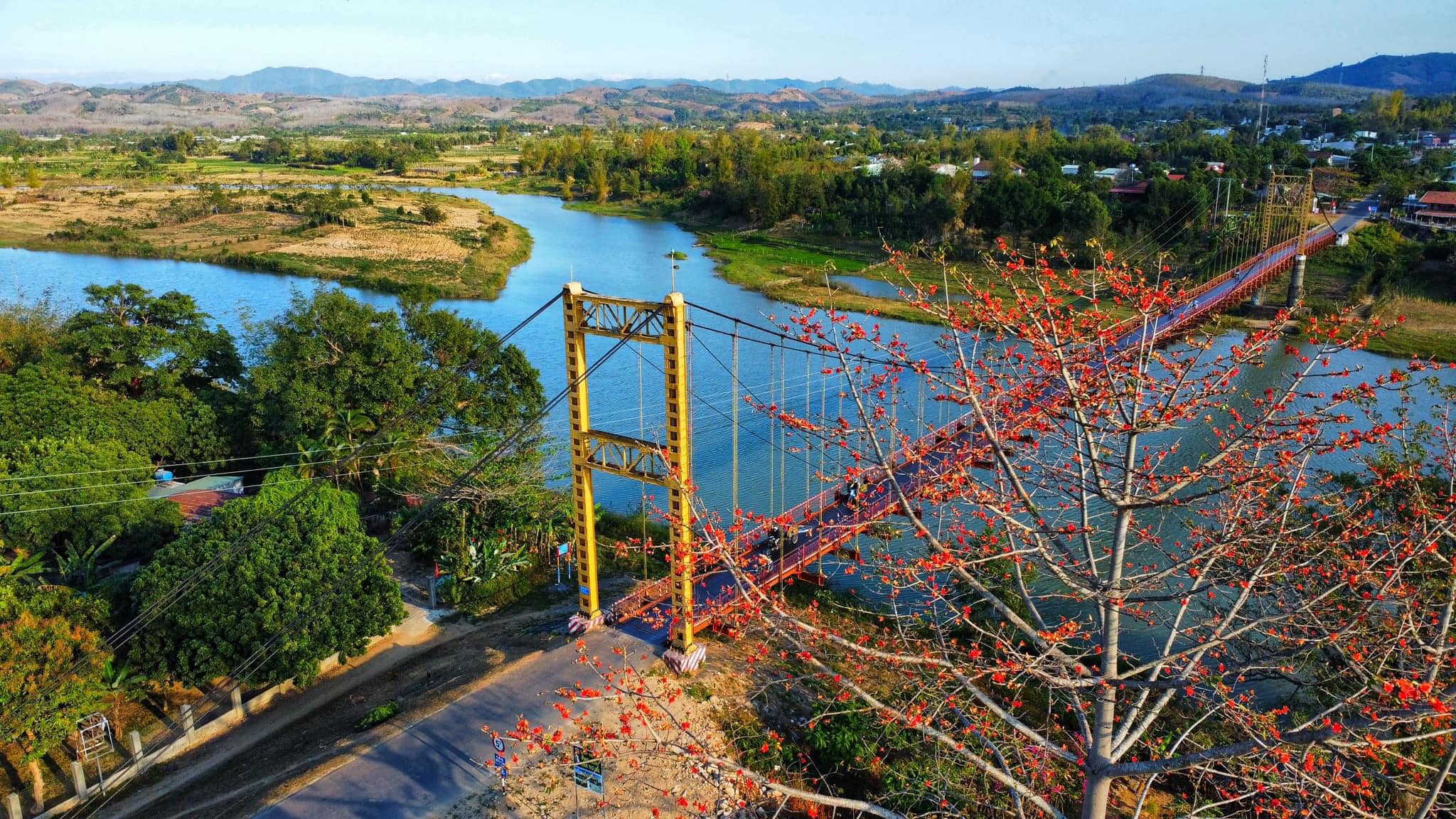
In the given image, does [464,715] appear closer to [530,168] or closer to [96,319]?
[96,319]

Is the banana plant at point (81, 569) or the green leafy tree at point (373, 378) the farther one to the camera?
the green leafy tree at point (373, 378)

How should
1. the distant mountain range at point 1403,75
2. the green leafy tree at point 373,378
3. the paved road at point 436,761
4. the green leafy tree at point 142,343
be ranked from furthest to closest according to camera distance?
the distant mountain range at point 1403,75 → the green leafy tree at point 142,343 → the green leafy tree at point 373,378 → the paved road at point 436,761

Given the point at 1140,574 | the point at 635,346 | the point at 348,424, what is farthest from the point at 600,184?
the point at 1140,574

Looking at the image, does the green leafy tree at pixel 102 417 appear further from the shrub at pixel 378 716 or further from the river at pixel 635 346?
the shrub at pixel 378 716

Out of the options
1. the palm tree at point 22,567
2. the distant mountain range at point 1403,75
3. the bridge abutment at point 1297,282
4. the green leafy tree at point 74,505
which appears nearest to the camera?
the palm tree at point 22,567

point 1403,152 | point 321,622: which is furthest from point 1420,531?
point 1403,152

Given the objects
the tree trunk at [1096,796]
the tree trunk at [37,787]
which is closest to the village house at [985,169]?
the tree trunk at [37,787]

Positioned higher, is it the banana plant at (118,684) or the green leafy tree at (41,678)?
the green leafy tree at (41,678)

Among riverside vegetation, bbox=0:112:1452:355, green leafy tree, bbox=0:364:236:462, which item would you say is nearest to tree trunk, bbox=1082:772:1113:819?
green leafy tree, bbox=0:364:236:462
